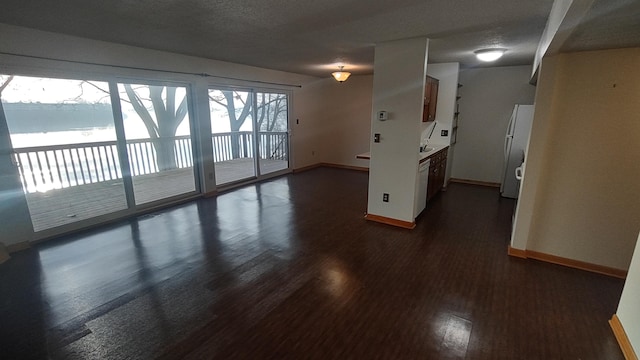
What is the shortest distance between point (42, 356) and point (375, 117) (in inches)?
147

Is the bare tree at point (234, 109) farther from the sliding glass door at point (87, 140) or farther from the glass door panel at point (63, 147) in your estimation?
the glass door panel at point (63, 147)

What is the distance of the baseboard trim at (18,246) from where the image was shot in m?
3.20

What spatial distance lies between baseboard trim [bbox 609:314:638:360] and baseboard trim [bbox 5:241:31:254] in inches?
216

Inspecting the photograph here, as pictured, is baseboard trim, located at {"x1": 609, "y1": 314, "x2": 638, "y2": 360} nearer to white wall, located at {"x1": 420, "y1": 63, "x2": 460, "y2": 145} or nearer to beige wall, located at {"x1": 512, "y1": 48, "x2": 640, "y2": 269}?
beige wall, located at {"x1": 512, "y1": 48, "x2": 640, "y2": 269}

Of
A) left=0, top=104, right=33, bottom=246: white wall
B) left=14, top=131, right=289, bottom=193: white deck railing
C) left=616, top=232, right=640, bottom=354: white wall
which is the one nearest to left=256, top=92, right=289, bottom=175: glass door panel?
left=14, top=131, right=289, bottom=193: white deck railing

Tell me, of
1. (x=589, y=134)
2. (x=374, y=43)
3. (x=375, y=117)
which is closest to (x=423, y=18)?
(x=374, y=43)

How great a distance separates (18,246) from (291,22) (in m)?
3.85

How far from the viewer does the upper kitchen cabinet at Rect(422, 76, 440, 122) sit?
4.58 meters

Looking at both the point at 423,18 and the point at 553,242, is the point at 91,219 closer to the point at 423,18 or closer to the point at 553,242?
the point at 423,18

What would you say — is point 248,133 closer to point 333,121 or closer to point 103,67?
point 333,121

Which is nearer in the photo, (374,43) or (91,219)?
(374,43)

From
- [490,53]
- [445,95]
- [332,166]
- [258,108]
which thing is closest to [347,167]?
[332,166]

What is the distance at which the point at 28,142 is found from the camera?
3.54 metres

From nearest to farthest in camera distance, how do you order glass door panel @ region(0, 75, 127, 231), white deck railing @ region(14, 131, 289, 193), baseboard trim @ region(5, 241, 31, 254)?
1. baseboard trim @ region(5, 241, 31, 254)
2. glass door panel @ region(0, 75, 127, 231)
3. white deck railing @ region(14, 131, 289, 193)
